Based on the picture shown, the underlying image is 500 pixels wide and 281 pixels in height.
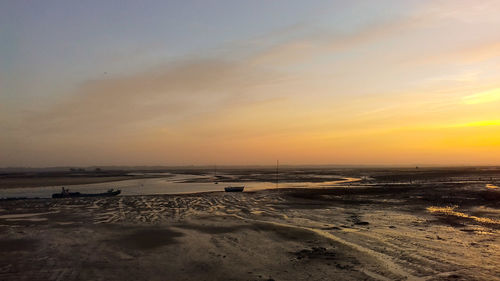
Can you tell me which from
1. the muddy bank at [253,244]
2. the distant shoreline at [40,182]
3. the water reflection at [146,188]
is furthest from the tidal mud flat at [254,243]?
the distant shoreline at [40,182]

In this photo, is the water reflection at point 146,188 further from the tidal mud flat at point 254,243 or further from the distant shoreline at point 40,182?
the tidal mud flat at point 254,243

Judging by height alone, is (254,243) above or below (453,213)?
below

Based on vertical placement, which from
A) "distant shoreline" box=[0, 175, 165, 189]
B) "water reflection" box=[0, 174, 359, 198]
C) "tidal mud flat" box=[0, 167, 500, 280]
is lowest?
"distant shoreline" box=[0, 175, 165, 189]

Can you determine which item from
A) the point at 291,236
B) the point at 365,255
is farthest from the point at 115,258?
the point at 365,255

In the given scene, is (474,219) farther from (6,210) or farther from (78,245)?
(6,210)

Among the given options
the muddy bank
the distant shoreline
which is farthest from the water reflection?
the muddy bank

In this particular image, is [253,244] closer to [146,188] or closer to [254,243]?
[254,243]

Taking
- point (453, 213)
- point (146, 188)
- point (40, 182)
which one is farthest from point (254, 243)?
point (40, 182)

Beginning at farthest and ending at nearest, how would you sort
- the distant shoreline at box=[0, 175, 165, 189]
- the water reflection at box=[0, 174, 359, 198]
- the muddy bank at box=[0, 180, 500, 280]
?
1. the distant shoreline at box=[0, 175, 165, 189]
2. the water reflection at box=[0, 174, 359, 198]
3. the muddy bank at box=[0, 180, 500, 280]

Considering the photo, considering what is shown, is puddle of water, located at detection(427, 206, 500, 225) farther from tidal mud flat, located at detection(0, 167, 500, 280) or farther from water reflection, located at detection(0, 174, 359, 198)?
water reflection, located at detection(0, 174, 359, 198)
